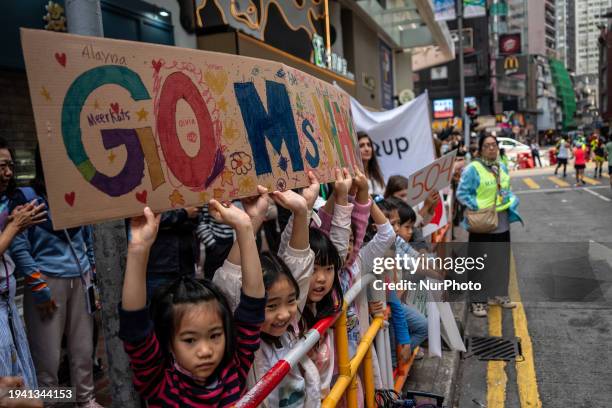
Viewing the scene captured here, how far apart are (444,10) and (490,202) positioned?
37.1 feet

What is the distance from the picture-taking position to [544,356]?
14.3 ft

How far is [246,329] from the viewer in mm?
1893

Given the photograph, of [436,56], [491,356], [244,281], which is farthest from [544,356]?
[436,56]

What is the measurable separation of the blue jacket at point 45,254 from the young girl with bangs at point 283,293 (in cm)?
143

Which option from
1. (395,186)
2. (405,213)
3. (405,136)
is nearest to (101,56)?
(405,213)

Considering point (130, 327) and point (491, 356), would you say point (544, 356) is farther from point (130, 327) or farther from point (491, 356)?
point (130, 327)

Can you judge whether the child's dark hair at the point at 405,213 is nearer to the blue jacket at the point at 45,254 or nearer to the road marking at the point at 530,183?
→ the blue jacket at the point at 45,254

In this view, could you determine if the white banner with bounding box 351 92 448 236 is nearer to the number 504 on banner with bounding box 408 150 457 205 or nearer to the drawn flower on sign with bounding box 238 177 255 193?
the number 504 on banner with bounding box 408 150 457 205

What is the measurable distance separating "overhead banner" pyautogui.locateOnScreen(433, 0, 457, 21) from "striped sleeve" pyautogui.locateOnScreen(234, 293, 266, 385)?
47.6 feet

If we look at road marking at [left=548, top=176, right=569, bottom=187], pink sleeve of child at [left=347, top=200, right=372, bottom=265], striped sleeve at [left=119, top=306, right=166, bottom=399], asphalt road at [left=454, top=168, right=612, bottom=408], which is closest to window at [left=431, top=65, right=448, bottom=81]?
road marking at [left=548, top=176, right=569, bottom=187]

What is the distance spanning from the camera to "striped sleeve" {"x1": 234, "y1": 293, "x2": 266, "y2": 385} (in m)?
1.87

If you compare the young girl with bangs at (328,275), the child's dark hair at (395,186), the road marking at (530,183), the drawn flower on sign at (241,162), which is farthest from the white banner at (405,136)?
the road marking at (530,183)

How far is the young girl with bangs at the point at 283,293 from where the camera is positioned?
6.81 feet

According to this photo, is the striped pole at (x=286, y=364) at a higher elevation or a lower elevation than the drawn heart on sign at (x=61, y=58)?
lower
